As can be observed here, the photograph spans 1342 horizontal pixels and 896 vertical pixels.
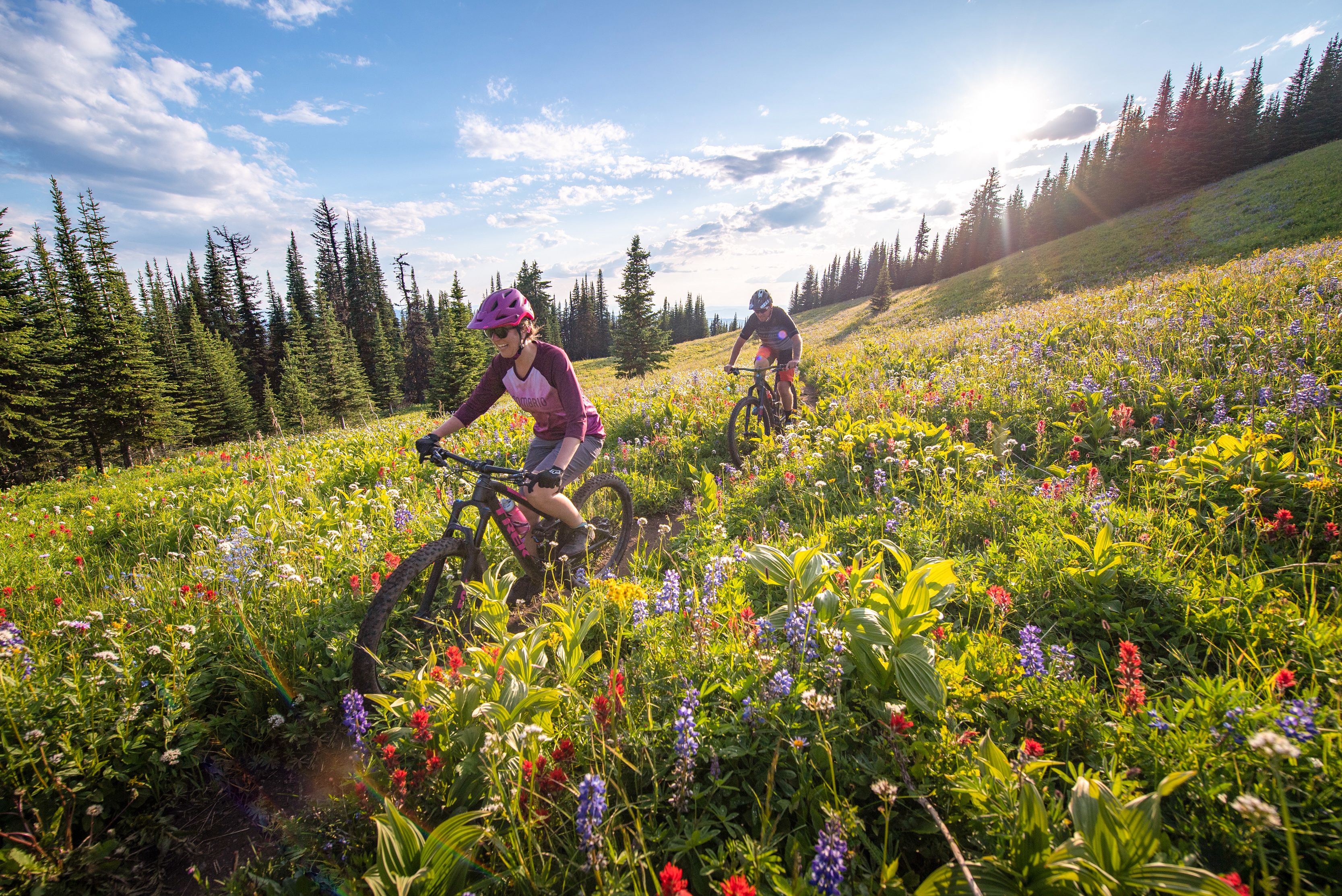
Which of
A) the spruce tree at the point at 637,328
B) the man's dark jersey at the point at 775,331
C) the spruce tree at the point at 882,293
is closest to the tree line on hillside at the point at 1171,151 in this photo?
the spruce tree at the point at 882,293

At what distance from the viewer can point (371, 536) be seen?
546 centimetres

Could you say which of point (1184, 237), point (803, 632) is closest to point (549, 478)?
point (803, 632)

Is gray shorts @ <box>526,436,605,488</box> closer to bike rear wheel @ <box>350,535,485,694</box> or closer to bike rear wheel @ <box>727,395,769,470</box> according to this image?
bike rear wheel @ <box>350,535,485,694</box>

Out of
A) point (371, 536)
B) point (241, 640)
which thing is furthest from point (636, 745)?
point (371, 536)

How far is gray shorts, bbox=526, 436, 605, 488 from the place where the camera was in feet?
16.4

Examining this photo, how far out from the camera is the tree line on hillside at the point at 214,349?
961 inches

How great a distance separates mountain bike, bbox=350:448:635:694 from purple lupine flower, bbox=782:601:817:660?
76.6 inches

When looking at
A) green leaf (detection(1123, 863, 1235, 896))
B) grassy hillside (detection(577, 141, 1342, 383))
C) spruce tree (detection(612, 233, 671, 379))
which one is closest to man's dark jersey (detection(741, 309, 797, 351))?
green leaf (detection(1123, 863, 1235, 896))

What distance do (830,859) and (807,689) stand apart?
1078 millimetres

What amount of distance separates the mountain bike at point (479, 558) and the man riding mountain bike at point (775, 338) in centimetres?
447

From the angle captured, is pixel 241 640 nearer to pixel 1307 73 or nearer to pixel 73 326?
pixel 73 326

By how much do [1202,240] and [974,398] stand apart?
40.6m

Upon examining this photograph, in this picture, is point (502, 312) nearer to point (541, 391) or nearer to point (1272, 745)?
point (541, 391)

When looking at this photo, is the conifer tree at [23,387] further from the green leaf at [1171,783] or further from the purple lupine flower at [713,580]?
the green leaf at [1171,783]
